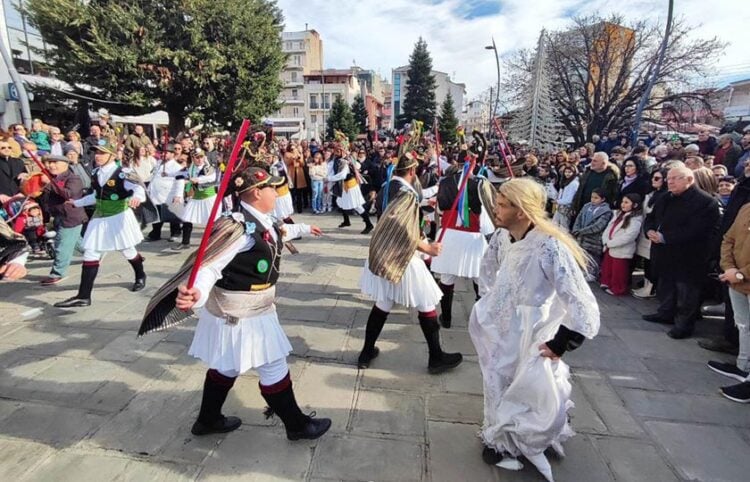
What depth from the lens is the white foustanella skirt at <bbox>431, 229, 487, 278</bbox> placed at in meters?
4.52

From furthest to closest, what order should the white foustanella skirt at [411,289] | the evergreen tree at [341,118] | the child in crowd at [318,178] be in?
the evergreen tree at [341,118], the child in crowd at [318,178], the white foustanella skirt at [411,289]

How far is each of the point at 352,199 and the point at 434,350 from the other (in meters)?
6.67

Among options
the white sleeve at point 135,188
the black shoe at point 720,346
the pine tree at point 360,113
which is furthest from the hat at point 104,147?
the pine tree at point 360,113

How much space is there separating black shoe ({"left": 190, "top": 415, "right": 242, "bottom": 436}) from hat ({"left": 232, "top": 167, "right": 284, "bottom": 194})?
156 cm

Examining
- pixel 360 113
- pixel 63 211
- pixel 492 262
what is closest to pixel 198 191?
pixel 63 211

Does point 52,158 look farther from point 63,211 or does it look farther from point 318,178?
point 318,178

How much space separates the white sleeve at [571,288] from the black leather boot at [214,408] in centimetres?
203

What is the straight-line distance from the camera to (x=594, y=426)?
305cm

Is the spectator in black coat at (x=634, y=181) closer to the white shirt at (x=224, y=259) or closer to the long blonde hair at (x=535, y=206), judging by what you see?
the long blonde hair at (x=535, y=206)

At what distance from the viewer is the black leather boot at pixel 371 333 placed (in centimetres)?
371

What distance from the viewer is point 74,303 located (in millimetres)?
5031

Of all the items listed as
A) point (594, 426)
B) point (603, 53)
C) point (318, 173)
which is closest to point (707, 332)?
point (594, 426)

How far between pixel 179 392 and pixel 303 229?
1667 millimetres

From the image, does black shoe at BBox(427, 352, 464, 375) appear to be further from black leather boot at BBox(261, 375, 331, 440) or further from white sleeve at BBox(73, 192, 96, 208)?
white sleeve at BBox(73, 192, 96, 208)
